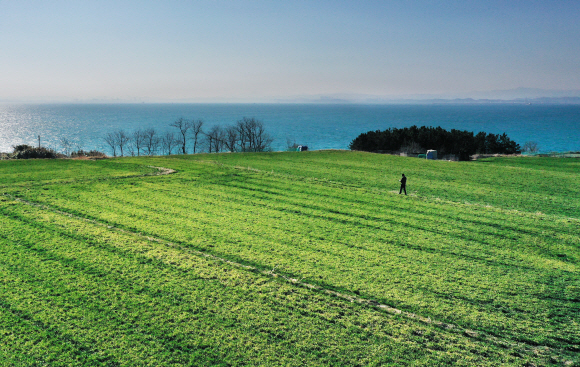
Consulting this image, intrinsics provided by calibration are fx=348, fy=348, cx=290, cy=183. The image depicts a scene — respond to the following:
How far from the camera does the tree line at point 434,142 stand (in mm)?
63906

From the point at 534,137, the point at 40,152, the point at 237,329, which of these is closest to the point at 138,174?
the point at 40,152

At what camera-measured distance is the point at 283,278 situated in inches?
493

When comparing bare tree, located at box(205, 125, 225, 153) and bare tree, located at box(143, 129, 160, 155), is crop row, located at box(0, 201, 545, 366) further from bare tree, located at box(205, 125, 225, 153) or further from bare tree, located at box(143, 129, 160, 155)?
bare tree, located at box(143, 129, 160, 155)

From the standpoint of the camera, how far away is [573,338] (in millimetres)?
9422

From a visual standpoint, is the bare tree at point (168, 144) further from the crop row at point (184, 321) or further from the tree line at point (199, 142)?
the crop row at point (184, 321)

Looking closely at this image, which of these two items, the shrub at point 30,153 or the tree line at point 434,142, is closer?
the shrub at point 30,153

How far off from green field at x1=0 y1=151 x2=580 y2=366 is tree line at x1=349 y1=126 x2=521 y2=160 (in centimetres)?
3936

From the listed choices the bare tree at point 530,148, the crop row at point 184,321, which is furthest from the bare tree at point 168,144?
the crop row at point 184,321

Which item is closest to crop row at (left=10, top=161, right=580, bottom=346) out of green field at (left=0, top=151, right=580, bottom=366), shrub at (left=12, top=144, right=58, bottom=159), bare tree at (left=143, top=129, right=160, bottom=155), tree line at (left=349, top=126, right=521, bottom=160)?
green field at (left=0, top=151, right=580, bottom=366)

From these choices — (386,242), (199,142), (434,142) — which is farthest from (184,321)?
(199,142)

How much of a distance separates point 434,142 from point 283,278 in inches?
2403

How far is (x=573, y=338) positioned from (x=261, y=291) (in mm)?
8909

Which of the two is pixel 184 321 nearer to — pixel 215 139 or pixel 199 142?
pixel 215 139

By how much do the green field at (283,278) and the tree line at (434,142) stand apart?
39360 millimetres
